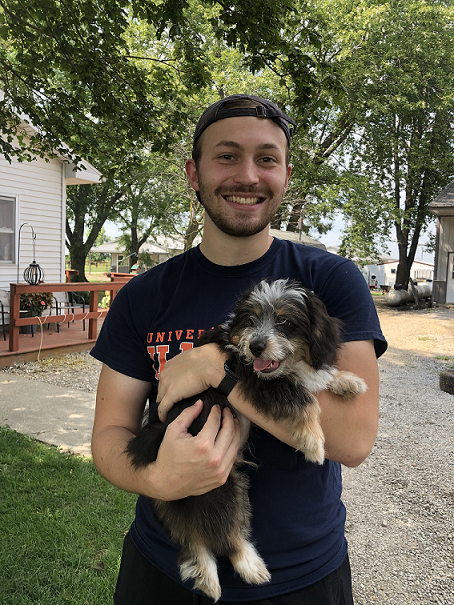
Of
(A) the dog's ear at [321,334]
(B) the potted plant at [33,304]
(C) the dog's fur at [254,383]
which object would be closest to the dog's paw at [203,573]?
(C) the dog's fur at [254,383]

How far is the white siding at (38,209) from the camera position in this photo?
12.3m

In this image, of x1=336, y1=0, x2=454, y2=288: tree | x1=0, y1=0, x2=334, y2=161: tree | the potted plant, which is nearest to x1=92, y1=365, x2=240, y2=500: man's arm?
x1=0, y1=0, x2=334, y2=161: tree

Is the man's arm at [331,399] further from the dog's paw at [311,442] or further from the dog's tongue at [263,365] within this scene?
the dog's tongue at [263,365]

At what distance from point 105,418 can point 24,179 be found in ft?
41.4

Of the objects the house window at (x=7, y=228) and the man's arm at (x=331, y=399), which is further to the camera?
the house window at (x=7, y=228)

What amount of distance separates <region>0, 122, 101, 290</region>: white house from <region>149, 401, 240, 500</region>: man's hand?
37.0 feet

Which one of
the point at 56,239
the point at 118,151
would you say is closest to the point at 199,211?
the point at 56,239

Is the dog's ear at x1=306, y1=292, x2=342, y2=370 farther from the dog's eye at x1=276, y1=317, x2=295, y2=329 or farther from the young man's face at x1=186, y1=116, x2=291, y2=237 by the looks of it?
the young man's face at x1=186, y1=116, x2=291, y2=237

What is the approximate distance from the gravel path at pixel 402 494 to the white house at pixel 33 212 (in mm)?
3952

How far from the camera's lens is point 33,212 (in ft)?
42.8

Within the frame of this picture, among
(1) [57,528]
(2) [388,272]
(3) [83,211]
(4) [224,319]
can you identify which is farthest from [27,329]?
(2) [388,272]

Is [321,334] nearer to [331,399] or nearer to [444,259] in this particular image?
[331,399]

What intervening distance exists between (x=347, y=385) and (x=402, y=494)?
14.1 feet

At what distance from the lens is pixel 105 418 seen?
6.21ft
